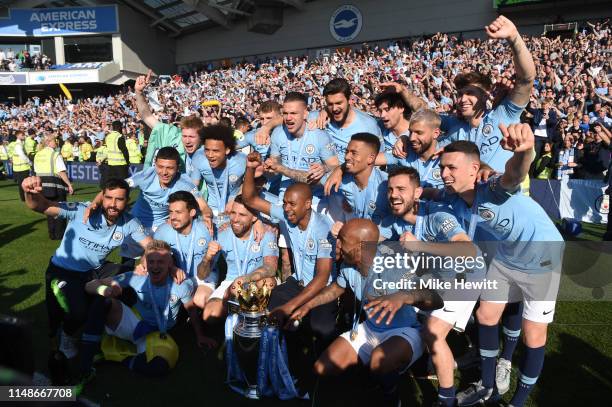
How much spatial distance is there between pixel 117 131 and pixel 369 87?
10.9 meters

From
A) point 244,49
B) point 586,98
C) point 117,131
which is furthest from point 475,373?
point 244,49

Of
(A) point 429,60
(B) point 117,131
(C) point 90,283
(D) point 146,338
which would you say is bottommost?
(D) point 146,338

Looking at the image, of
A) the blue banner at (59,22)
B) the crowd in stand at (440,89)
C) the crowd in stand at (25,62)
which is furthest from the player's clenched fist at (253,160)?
the crowd in stand at (25,62)

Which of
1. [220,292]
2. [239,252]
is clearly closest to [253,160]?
[239,252]

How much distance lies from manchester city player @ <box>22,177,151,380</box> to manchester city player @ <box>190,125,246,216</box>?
4.02 ft

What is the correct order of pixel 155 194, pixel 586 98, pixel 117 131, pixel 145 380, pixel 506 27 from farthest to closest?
1. pixel 586 98
2. pixel 117 131
3. pixel 155 194
4. pixel 145 380
5. pixel 506 27

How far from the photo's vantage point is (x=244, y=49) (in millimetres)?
39781

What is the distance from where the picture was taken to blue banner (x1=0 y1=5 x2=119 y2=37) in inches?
1663

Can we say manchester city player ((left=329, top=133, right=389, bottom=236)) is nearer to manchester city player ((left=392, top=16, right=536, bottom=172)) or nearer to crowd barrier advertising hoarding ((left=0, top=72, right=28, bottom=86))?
manchester city player ((left=392, top=16, right=536, bottom=172))

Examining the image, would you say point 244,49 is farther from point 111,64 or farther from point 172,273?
point 172,273

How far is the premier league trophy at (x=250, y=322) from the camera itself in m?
3.56

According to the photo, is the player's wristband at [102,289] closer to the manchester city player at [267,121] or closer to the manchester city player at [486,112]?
the manchester city player at [267,121]

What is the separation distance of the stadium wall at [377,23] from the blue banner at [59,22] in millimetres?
8967

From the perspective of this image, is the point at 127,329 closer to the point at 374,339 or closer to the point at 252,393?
the point at 252,393
